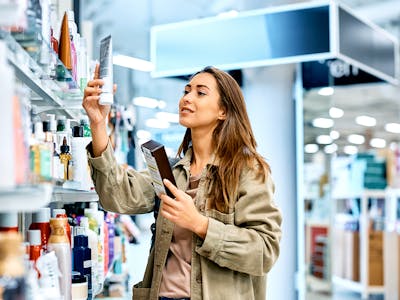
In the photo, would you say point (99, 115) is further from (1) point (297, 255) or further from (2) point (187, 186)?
(1) point (297, 255)

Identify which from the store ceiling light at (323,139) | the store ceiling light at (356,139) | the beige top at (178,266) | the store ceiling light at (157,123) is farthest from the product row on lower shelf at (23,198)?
the store ceiling light at (356,139)

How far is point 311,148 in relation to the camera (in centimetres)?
507

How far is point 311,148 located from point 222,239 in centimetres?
309

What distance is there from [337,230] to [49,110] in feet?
22.7

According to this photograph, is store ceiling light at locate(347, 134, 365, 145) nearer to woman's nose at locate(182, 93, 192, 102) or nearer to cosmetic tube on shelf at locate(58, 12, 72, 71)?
woman's nose at locate(182, 93, 192, 102)

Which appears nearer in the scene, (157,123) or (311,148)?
(311,148)

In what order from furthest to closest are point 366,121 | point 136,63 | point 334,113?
1. point 366,121
2. point 334,113
3. point 136,63

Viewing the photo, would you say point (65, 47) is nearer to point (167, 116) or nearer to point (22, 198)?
point (22, 198)

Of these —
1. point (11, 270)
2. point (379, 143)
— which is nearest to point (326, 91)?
point (11, 270)

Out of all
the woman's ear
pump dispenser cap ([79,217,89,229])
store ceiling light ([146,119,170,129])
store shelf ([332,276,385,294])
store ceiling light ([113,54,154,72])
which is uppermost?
store ceiling light ([113,54,154,72])

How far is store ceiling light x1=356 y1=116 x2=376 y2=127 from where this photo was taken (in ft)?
A: 54.0

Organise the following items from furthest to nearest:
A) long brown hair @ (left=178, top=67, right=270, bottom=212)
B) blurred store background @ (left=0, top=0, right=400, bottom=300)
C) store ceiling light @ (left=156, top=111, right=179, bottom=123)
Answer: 1. store ceiling light @ (left=156, top=111, right=179, bottom=123)
2. blurred store background @ (left=0, top=0, right=400, bottom=300)
3. long brown hair @ (left=178, top=67, right=270, bottom=212)

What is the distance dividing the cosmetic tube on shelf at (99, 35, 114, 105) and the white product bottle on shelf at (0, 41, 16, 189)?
0.86 m

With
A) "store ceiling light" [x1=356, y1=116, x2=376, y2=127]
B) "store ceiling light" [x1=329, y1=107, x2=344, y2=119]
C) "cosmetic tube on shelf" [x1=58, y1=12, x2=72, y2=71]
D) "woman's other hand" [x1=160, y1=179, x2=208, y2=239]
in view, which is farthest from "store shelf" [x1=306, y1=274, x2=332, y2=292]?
"store ceiling light" [x1=356, y1=116, x2=376, y2=127]
